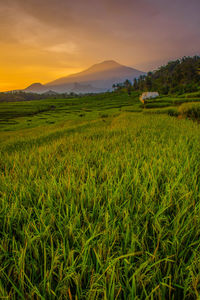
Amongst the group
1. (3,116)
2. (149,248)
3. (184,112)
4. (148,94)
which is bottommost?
(149,248)

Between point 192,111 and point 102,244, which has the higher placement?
point 192,111

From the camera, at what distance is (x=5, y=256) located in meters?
0.81

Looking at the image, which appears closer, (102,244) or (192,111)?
(102,244)

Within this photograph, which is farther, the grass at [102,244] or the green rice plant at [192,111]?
the green rice plant at [192,111]

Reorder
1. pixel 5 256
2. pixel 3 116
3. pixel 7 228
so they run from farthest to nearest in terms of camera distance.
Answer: pixel 3 116 < pixel 7 228 < pixel 5 256

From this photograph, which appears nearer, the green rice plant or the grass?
the grass

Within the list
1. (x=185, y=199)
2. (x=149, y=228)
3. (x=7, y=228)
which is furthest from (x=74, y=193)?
(x=185, y=199)

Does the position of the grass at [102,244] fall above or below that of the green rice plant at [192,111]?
below

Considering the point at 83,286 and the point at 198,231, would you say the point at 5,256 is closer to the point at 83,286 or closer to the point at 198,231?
the point at 83,286

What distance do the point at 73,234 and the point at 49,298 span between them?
27cm

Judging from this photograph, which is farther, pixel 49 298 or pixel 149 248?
pixel 149 248

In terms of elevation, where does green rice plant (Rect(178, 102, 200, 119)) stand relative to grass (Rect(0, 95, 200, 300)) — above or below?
above

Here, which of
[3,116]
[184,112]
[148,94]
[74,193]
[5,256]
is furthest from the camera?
[148,94]

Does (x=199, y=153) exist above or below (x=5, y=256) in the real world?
above
